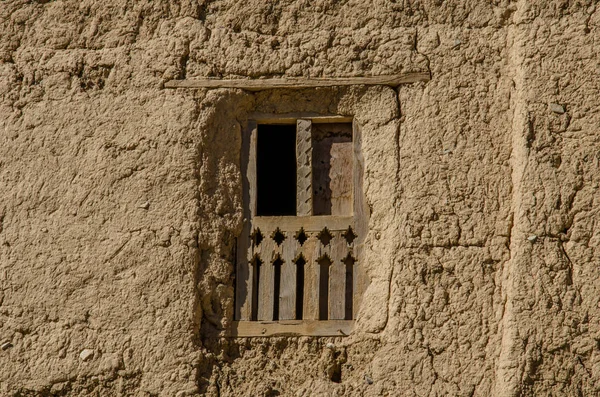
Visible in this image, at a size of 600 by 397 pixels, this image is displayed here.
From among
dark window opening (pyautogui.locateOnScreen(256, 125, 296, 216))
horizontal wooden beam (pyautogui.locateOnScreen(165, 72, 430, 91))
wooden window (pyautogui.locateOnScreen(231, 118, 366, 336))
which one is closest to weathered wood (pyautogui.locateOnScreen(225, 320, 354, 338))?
wooden window (pyautogui.locateOnScreen(231, 118, 366, 336))

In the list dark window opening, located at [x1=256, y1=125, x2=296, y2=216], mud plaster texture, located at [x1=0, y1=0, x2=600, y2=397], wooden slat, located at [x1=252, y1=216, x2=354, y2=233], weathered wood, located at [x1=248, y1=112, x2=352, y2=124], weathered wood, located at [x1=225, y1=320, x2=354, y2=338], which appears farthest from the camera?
dark window opening, located at [x1=256, y1=125, x2=296, y2=216]

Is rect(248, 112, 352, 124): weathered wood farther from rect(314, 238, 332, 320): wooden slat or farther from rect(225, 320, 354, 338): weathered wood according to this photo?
rect(225, 320, 354, 338): weathered wood

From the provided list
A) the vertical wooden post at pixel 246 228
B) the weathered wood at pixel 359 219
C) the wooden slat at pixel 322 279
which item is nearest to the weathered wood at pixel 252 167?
the vertical wooden post at pixel 246 228

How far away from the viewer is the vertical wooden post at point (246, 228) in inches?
231

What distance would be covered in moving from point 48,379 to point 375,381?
4.76 ft

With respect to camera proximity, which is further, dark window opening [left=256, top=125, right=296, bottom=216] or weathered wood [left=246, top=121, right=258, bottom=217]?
dark window opening [left=256, top=125, right=296, bottom=216]

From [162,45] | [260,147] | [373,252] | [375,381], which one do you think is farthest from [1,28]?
[375,381]

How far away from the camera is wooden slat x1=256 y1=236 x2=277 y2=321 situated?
5.87 m

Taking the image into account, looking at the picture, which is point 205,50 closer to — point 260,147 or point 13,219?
point 260,147

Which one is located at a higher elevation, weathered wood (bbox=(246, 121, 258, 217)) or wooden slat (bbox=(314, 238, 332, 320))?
weathered wood (bbox=(246, 121, 258, 217))

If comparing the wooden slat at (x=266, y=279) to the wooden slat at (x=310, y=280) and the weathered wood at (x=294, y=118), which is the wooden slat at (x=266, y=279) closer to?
the wooden slat at (x=310, y=280)

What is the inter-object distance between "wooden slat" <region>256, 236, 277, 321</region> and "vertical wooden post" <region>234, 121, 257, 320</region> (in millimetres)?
52

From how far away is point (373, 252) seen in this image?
582cm

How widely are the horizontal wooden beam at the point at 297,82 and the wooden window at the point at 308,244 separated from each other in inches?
7.6
